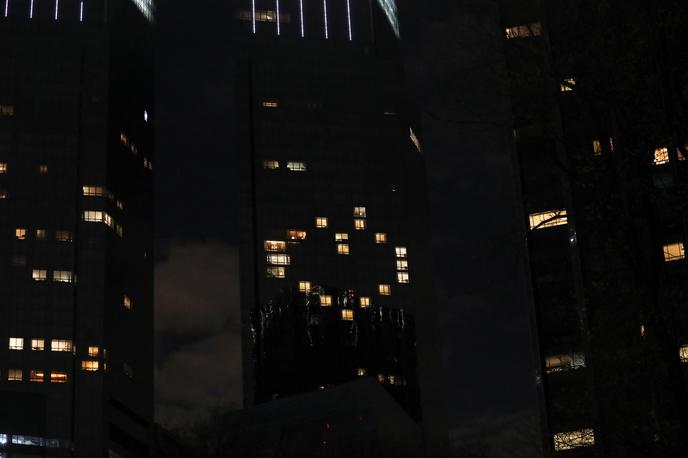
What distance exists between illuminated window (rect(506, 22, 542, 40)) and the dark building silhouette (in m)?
66.7

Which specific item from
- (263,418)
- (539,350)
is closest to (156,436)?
(263,418)

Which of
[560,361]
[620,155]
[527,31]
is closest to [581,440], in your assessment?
[620,155]

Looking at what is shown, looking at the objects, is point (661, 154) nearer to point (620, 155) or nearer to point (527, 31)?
point (620, 155)

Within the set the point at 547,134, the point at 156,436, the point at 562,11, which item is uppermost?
the point at 562,11

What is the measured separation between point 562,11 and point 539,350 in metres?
97.5

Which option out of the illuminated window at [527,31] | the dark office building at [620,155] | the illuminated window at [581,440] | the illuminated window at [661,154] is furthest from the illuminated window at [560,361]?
the illuminated window at [527,31]

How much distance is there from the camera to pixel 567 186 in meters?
22.7

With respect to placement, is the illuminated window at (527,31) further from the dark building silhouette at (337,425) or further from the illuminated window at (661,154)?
the dark building silhouette at (337,425)

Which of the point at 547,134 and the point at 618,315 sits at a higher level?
the point at 547,134

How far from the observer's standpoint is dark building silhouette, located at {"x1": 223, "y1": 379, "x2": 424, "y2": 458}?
96938mm

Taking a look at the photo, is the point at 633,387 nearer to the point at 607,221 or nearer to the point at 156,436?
the point at 607,221

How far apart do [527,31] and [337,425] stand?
110929mm

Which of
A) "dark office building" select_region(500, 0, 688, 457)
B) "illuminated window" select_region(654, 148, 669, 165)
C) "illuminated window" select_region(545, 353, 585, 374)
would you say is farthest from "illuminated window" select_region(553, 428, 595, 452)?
"illuminated window" select_region(545, 353, 585, 374)

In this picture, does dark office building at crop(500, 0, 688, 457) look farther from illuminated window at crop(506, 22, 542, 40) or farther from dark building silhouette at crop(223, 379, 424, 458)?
dark building silhouette at crop(223, 379, 424, 458)
